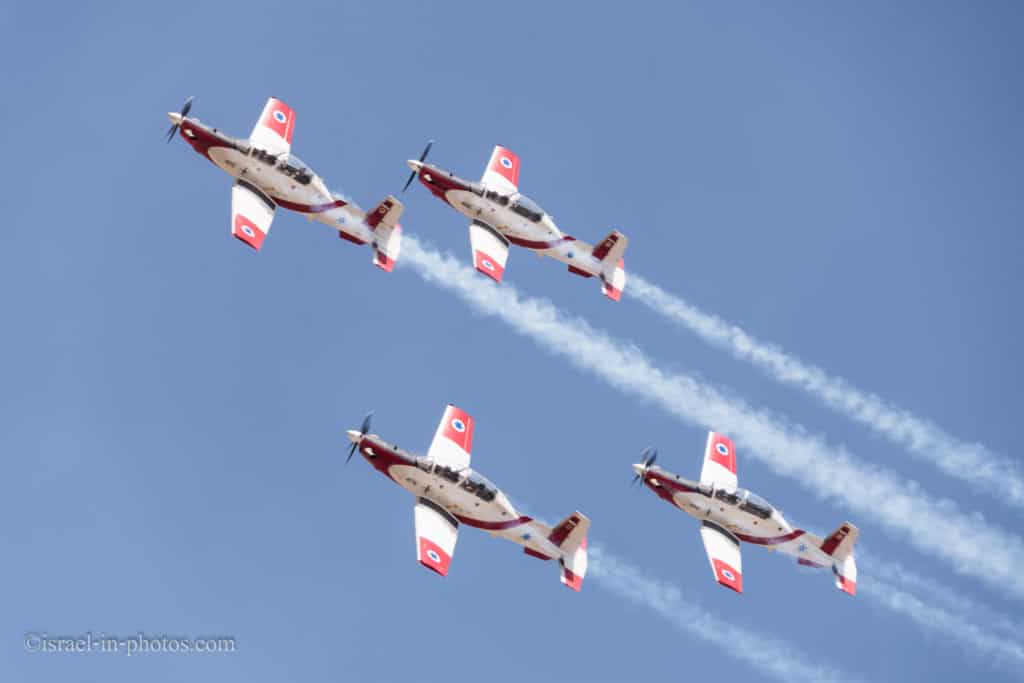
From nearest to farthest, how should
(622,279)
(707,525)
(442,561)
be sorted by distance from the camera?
(442,561) → (707,525) → (622,279)

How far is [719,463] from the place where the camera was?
299ft

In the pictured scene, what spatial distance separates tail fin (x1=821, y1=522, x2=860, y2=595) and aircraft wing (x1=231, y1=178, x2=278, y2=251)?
31211 millimetres

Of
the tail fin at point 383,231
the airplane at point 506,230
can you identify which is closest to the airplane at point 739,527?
the airplane at point 506,230

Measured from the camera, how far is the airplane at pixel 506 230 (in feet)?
306

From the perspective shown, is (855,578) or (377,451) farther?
(855,578)

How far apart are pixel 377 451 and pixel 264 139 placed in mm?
17247

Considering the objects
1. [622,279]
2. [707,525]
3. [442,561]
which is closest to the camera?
[442,561]

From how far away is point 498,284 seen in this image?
310 feet

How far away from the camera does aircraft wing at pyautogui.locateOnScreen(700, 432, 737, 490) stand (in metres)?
90.2

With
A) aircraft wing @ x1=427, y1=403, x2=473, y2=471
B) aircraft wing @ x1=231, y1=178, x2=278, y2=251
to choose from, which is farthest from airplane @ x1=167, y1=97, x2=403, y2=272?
aircraft wing @ x1=427, y1=403, x2=473, y2=471

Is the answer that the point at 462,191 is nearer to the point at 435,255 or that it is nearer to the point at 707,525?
the point at 435,255

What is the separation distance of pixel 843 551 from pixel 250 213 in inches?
1304

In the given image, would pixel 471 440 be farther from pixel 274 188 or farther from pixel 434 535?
pixel 274 188

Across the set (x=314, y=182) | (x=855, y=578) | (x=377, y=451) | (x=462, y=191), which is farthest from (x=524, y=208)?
(x=855, y=578)
